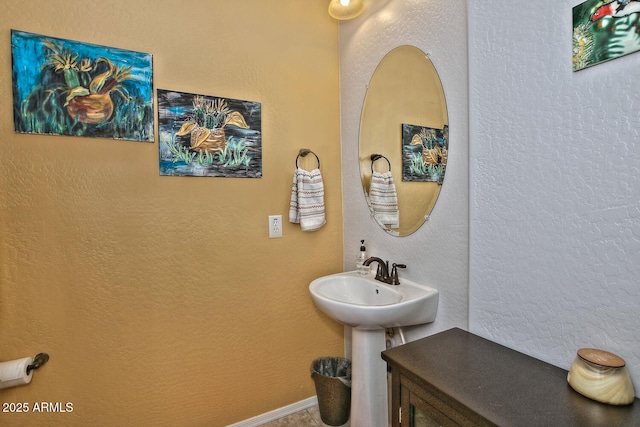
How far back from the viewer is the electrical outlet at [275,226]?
1.79 metres

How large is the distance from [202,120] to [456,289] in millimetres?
1470

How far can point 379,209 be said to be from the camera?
173cm

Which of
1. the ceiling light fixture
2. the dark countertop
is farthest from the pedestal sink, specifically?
the ceiling light fixture

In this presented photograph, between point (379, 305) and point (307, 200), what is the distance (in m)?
0.75

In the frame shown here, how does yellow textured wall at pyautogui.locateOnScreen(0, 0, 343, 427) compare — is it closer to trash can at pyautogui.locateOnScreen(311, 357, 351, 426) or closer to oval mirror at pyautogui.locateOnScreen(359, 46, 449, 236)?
trash can at pyautogui.locateOnScreen(311, 357, 351, 426)

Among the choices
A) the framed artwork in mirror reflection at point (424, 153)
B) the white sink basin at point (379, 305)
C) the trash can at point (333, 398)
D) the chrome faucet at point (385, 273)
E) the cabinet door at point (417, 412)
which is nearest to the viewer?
the cabinet door at point (417, 412)

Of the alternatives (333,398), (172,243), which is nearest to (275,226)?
(172,243)

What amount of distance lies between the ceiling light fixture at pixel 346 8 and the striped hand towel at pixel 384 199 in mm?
872

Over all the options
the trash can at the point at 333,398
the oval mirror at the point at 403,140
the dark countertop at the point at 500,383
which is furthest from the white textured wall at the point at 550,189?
the trash can at the point at 333,398

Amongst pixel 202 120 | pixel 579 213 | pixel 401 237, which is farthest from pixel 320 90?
pixel 579 213

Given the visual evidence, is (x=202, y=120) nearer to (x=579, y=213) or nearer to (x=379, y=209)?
(x=379, y=209)

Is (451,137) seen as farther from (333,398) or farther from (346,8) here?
(333,398)

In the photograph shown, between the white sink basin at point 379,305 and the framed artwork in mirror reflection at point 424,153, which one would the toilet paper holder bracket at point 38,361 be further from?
the framed artwork in mirror reflection at point 424,153

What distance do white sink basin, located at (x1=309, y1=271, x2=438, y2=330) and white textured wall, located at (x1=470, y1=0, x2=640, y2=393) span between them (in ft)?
0.78
